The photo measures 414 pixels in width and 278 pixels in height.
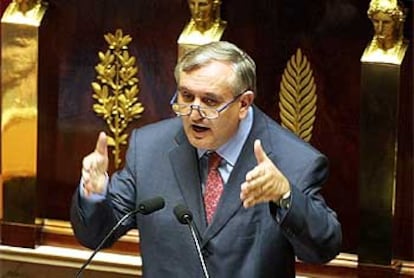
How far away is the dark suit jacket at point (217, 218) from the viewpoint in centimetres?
293

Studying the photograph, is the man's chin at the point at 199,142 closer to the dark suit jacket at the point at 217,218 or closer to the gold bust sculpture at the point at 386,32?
the dark suit jacket at the point at 217,218

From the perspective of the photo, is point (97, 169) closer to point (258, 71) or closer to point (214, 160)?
point (214, 160)

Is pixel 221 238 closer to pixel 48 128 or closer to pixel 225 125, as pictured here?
pixel 225 125

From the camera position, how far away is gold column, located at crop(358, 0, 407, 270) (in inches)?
139

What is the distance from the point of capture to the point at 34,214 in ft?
13.2

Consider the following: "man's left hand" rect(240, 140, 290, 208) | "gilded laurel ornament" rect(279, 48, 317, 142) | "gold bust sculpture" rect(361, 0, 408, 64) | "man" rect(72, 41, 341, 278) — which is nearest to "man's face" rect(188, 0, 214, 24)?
"gilded laurel ornament" rect(279, 48, 317, 142)

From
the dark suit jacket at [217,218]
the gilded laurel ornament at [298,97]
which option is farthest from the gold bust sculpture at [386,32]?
the dark suit jacket at [217,218]

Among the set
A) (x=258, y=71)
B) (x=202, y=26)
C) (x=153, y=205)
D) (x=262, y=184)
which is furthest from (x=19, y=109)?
(x=262, y=184)

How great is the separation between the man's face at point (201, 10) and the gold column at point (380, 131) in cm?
47

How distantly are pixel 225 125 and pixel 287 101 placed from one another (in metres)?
0.83

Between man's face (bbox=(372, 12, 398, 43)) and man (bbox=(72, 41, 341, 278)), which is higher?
man's face (bbox=(372, 12, 398, 43))

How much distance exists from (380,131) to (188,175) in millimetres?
779

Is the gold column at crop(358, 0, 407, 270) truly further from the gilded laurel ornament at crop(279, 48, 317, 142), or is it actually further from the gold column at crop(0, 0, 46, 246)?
the gold column at crop(0, 0, 46, 246)

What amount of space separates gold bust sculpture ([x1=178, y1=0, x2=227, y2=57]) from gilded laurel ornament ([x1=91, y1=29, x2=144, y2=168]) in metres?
0.27
